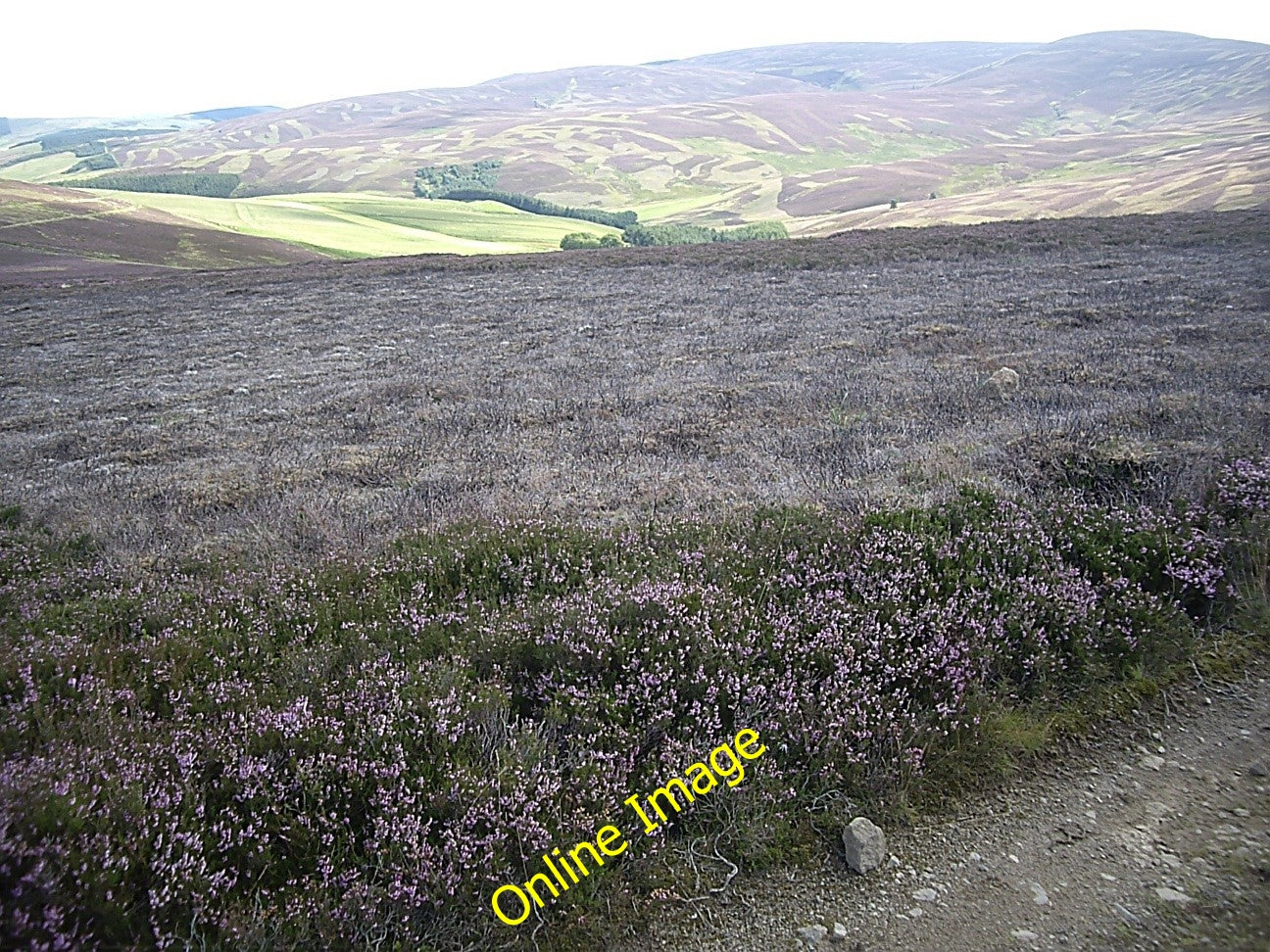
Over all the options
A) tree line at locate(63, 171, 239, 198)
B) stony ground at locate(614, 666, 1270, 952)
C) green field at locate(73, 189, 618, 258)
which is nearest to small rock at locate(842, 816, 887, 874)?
stony ground at locate(614, 666, 1270, 952)

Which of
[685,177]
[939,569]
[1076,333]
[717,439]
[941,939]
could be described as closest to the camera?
[941,939]

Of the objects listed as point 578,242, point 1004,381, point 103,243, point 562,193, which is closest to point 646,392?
point 1004,381

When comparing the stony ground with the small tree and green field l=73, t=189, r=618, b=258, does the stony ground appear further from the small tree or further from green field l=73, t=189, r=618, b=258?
the small tree

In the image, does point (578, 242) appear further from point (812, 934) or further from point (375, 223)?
point (812, 934)

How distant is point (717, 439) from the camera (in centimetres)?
1024

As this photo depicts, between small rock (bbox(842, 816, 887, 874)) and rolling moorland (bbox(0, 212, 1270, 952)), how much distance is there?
116mm

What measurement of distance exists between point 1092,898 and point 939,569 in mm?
2358

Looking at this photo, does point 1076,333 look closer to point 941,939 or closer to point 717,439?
point 717,439

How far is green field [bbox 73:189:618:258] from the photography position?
75.1m

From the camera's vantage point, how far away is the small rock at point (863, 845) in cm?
321

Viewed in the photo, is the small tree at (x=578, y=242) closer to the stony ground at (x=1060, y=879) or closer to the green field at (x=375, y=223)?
the green field at (x=375, y=223)

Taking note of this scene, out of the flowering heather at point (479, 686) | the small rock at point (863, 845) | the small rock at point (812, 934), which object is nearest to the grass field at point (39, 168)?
the flowering heather at point (479, 686)

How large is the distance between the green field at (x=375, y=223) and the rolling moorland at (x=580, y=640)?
203 ft

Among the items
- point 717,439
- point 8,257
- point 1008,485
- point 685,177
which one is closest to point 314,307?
point 717,439
